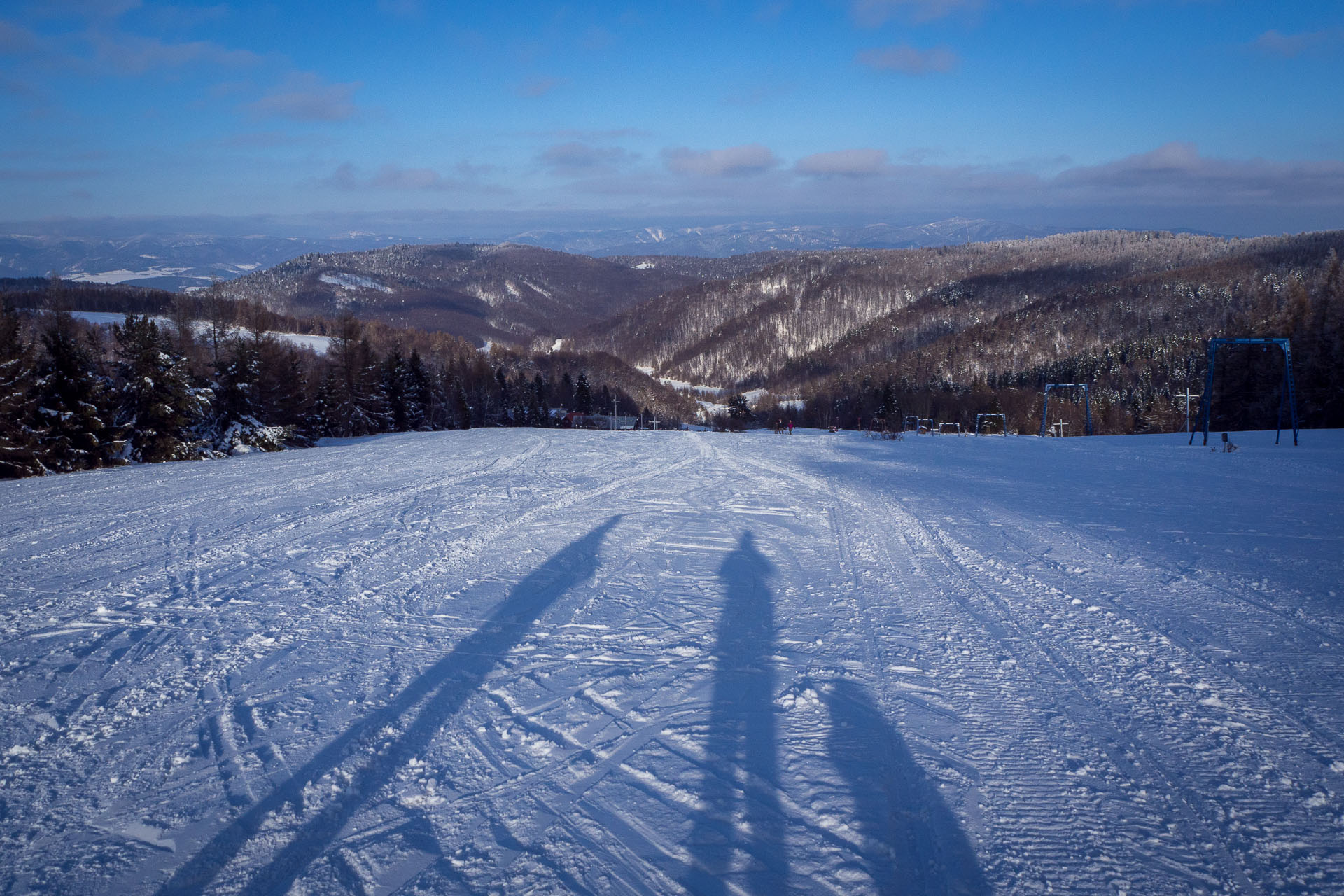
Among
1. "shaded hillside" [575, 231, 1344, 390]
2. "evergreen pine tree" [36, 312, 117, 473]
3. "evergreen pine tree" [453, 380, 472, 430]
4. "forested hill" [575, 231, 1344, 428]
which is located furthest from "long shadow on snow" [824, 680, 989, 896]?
"shaded hillside" [575, 231, 1344, 390]

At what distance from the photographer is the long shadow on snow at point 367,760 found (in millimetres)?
2725

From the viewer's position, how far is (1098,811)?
119 inches

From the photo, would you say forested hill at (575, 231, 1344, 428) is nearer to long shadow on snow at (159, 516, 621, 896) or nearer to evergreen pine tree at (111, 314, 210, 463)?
long shadow on snow at (159, 516, 621, 896)

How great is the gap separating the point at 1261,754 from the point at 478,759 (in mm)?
4288

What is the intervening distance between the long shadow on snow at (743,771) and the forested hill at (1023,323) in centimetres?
4241

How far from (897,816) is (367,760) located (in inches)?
111

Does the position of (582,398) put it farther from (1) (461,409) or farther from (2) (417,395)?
(2) (417,395)

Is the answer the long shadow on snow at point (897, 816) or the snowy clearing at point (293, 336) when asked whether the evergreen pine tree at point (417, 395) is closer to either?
the snowy clearing at point (293, 336)

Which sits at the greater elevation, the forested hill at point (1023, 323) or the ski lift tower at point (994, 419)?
the forested hill at point (1023, 323)

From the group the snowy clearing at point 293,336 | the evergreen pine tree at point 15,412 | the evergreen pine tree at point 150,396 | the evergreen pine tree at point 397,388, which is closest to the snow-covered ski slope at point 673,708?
the evergreen pine tree at point 15,412

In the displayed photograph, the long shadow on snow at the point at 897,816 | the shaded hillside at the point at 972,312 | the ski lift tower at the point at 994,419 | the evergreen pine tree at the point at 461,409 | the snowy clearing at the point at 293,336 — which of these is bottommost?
the long shadow on snow at the point at 897,816

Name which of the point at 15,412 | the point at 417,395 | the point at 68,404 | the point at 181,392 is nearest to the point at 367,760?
the point at 15,412

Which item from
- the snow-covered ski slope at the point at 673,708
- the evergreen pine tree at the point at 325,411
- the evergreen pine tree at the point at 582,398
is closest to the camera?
the snow-covered ski slope at the point at 673,708

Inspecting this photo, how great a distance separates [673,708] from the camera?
3.98m
